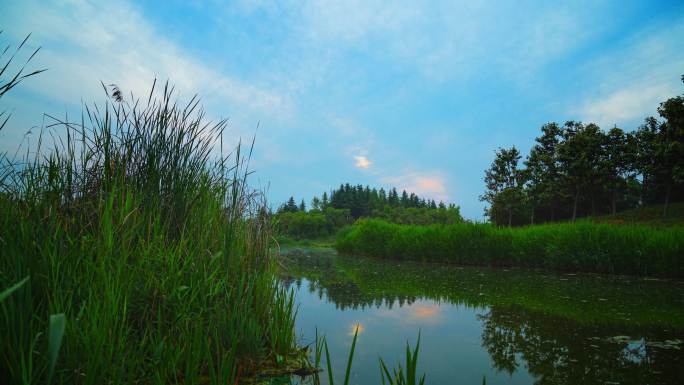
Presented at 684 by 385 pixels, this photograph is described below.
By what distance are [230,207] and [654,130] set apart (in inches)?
1160

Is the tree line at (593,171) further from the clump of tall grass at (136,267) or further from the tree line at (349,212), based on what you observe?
the clump of tall grass at (136,267)

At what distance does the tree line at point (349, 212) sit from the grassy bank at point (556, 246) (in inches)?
53.0

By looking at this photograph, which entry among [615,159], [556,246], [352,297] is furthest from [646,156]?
[352,297]

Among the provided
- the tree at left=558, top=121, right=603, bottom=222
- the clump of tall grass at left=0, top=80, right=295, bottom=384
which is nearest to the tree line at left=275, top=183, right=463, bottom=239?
the clump of tall grass at left=0, top=80, right=295, bottom=384

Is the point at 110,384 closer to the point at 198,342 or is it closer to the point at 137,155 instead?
the point at 198,342

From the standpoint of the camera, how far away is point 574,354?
10.0 ft

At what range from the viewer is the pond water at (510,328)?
2.73 meters

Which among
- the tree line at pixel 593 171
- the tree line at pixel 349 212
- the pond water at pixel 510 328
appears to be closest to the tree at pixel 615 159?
the tree line at pixel 593 171

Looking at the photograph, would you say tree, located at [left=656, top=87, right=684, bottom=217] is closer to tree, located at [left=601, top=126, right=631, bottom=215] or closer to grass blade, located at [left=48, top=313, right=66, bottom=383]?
→ tree, located at [left=601, top=126, right=631, bottom=215]

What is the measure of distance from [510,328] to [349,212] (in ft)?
142

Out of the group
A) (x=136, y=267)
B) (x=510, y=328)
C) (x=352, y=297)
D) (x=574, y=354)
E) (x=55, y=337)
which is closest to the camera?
(x=55, y=337)

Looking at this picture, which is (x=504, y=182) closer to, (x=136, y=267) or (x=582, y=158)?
(x=582, y=158)

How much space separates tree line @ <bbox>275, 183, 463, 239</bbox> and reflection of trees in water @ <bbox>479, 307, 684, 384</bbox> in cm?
260

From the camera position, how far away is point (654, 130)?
76.4ft
